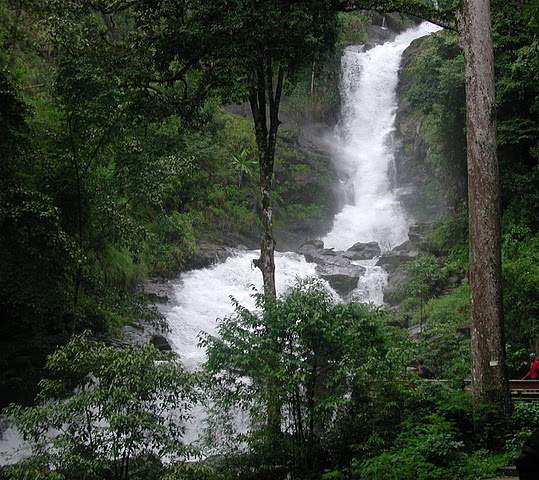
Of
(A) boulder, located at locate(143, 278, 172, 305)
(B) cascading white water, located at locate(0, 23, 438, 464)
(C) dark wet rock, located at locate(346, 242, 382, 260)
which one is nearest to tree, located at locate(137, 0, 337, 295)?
(B) cascading white water, located at locate(0, 23, 438, 464)

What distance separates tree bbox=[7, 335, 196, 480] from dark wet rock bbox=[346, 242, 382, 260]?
66.9 feet

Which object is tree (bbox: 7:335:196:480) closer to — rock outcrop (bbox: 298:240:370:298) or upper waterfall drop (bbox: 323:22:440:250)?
rock outcrop (bbox: 298:240:370:298)

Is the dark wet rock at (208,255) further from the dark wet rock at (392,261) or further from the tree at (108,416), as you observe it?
→ the tree at (108,416)

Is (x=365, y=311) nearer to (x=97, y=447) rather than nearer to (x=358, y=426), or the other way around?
(x=358, y=426)

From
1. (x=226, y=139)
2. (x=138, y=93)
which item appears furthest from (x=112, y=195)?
(x=226, y=139)

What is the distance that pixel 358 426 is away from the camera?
24.7ft

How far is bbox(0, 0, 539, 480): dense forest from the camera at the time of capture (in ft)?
22.5

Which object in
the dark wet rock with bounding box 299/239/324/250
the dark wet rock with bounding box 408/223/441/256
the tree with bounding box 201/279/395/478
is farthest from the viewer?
the dark wet rock with bounding box 299/239/324/250

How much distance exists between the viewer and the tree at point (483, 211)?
7246 millimetres

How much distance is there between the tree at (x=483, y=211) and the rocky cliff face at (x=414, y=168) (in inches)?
860

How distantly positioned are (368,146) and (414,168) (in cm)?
462

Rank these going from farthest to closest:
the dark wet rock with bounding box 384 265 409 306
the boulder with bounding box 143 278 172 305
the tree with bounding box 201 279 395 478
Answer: the dark wet rock with bounding box 384 265 409 306, the boulder with bounding box 143 278 172 305, the tree with bounding box 201 279 395 478

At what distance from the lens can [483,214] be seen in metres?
7.54

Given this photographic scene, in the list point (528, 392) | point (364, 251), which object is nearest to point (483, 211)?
point (528, 392)
